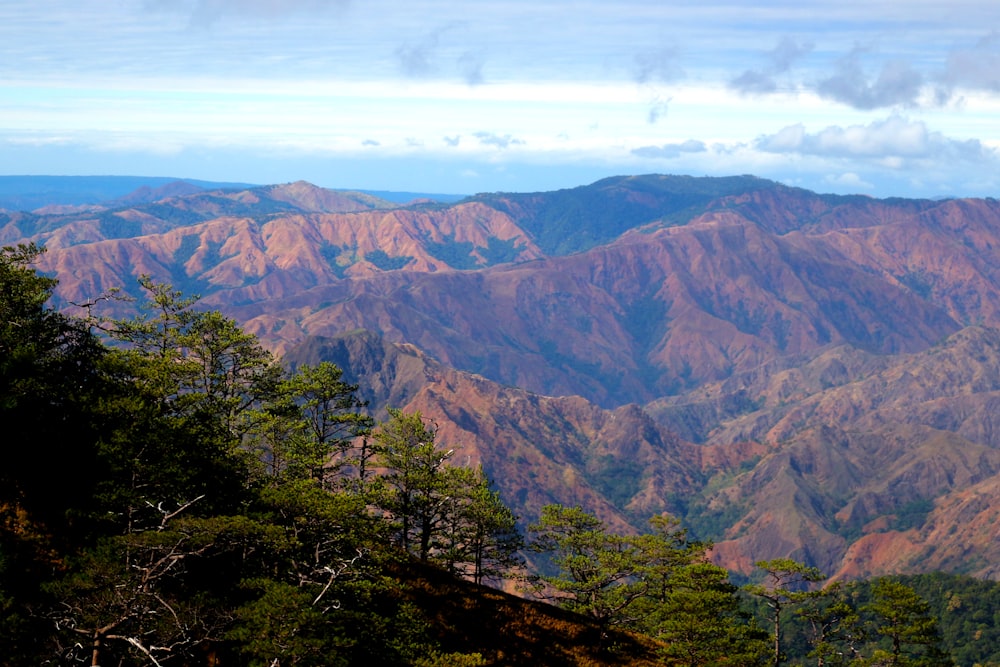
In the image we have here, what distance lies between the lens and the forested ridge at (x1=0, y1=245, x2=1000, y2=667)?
121 feet

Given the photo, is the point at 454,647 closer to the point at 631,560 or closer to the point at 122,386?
the point at 631,560

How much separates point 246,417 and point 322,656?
108ft

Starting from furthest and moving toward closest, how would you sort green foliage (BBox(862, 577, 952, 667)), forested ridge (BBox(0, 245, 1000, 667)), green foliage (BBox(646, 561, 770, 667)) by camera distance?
green foliage (BBox(862, 577, 952, 667))
green foliage (BBox(646, 561, 770, 667))
forested ridge (BBox(0, 245, 1000, 667))

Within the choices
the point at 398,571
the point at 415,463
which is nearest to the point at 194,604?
the point at 398,571

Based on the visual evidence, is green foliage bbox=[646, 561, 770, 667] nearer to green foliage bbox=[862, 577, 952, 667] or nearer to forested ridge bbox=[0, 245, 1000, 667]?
forested ridge bbox=[0, 245, 1000, 667]

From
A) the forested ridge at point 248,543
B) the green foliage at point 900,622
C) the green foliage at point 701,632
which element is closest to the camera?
the forested ridge at point 248,543

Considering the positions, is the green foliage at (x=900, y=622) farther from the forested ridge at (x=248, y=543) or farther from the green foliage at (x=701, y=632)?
the green foliage at (x=701, y=632)

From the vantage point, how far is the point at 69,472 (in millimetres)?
48438

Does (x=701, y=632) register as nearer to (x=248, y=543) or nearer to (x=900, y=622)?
(x=900, y=622)

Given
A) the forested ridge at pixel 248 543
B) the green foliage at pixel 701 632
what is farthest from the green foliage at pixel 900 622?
the green foliage at pixel 701 632

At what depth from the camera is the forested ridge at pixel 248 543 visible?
121ft

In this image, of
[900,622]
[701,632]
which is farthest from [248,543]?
[900,622]

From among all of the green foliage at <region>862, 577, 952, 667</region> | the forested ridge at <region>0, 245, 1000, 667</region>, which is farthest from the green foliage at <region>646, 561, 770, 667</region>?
the green foliage at <region>862, 577, 952, 667</region>

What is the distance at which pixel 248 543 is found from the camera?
140ft
